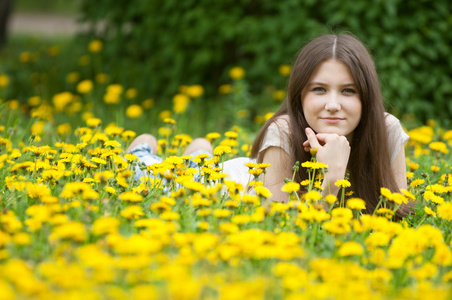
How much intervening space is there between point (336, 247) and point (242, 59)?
3.75m

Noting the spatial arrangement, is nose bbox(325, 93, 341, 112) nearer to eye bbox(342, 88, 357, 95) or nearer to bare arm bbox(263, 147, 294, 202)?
eye bbox(342, 88, 357, 95)

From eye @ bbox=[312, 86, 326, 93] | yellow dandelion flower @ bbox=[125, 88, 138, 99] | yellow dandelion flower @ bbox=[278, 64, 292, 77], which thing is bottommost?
eye @ bbox=[312, 86, 326, 93]

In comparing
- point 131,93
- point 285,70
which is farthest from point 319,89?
point 131,93

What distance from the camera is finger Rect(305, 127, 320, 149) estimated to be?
2691 mm

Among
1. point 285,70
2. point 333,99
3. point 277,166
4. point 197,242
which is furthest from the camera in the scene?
point 285,70

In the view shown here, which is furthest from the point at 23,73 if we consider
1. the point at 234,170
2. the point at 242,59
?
the point at 234,170

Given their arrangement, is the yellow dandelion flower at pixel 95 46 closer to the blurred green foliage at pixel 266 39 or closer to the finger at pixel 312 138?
the blurred green foliage at pixel 266 39

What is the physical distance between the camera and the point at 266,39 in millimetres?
5227

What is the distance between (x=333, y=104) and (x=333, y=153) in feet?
0.77

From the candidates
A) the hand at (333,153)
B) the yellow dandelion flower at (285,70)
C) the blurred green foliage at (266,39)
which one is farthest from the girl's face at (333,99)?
the yellow dandelion flower at (285,70)

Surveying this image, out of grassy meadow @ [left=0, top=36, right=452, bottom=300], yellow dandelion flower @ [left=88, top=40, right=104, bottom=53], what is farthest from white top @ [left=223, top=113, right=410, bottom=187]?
yellow dandelion flower @ [left=88, top=40, right=104, bottom=53]

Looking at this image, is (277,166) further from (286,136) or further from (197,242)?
(197,242)

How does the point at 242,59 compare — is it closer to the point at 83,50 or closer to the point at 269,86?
the point at 269,86

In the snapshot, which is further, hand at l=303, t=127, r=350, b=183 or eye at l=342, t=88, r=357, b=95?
eye at l=342, t=88, r=357, b=95
